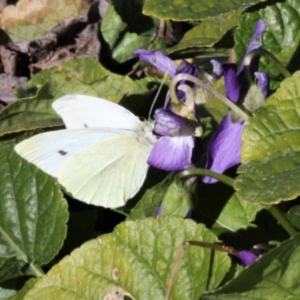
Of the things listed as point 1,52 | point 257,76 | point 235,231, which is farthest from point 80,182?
point 1,52

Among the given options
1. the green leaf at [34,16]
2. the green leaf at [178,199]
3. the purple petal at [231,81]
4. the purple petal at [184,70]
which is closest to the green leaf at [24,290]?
the green leaf at [178,199]

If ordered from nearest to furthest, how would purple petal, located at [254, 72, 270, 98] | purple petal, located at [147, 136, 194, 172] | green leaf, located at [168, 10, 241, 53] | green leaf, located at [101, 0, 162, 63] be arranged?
purple petal, located at [254, 72, 270, 98] < purple petal, located at [147, 136, 194, 172] < green leaf, located at [168, 10, 241, 53] < green leaf, located at [101, 0, 162, 63]

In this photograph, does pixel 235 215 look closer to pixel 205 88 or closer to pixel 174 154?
pixel 174 154

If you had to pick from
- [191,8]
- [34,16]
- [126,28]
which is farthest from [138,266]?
Result: [34,16]

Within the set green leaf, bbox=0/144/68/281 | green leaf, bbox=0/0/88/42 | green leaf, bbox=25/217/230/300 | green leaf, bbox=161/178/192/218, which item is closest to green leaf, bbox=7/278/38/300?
green leaf, bbox=0/144/68/281

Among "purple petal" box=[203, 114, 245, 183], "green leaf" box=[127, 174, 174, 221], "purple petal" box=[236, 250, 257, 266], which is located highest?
"purple petal" box=[203, 114, 245, 183]

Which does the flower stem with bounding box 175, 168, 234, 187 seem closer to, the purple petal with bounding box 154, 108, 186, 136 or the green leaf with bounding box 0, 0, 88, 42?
the purple petal with bounding box 154, 108, 186, 136

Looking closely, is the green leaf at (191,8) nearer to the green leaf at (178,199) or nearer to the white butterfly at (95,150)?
the white butterfly at (95,150)

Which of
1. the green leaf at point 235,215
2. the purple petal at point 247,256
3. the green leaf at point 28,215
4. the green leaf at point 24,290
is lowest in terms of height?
the green leaf at point 24,290
